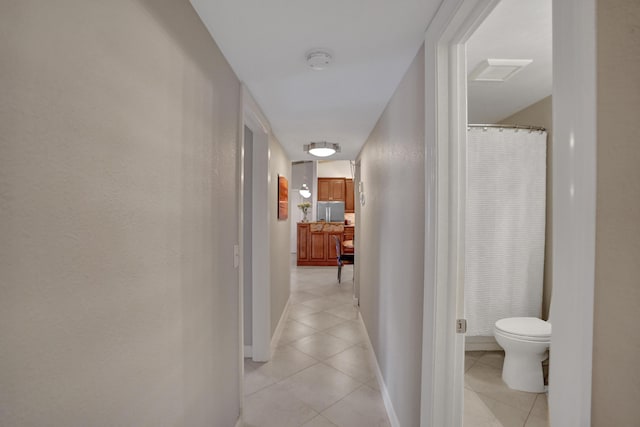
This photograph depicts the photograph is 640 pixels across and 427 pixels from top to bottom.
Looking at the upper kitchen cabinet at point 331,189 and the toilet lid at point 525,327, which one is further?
the upper kitchen cabinet at point 331,189

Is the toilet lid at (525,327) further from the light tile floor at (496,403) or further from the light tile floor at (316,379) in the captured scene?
the light tile floor at (316,379)

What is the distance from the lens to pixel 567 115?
58 centimetres

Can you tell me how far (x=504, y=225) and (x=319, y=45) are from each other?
88.8 inches

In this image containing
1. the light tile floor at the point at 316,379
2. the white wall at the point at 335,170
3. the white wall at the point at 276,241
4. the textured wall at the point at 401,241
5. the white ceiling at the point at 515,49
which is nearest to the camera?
the white ceiling at the point at 515,49

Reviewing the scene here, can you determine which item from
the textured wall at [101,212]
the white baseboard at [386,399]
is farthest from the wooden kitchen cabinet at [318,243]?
the textured wall at [101,212]

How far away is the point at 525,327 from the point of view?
236cm

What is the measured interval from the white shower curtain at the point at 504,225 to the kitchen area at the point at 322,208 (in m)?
5.12

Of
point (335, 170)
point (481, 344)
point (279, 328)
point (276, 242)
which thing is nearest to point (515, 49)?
point (481, 344)

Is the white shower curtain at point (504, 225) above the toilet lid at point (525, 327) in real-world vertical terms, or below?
above

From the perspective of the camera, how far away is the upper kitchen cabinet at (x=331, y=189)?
8.81 metres

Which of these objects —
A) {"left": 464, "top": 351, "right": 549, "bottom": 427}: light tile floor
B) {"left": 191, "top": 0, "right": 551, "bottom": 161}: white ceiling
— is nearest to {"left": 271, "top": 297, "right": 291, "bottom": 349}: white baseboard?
{"left": 464, "top": 351, "right": 549, "bottom": 427}: light tile floor

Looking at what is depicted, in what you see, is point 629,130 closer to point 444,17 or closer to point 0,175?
point 444,17

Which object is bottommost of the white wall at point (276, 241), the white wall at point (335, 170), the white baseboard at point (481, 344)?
the white baseboard at point (481, 344)

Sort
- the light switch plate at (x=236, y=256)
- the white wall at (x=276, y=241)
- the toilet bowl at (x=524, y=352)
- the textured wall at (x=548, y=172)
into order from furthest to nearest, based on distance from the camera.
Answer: the white wall at (x=276, y=241) → the textured wall at (x=548, y=172) → the toilet bowl at (x=524, y=352) → the light switch plate at (x=236, y=256)
